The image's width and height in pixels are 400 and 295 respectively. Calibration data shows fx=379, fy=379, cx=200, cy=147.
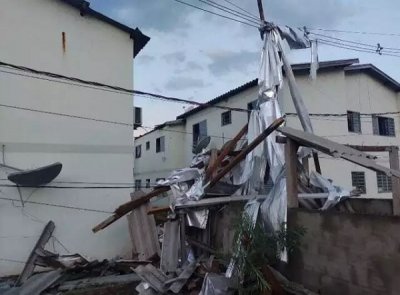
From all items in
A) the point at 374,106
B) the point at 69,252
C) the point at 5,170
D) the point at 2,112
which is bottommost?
the point at 69,252

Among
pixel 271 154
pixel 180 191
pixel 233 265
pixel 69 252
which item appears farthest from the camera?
pixel 69 252

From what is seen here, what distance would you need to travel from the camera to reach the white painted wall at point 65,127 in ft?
30.1

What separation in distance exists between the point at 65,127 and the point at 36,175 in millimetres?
1729

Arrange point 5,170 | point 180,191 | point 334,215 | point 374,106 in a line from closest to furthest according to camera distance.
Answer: point 334,215, point 180,191, point 5,170, point 374,106

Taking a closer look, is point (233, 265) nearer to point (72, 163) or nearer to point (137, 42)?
point (72, 163)

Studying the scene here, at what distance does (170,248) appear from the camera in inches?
312

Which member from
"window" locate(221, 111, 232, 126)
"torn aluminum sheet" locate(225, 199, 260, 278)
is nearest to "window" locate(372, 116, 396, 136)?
"window" locate(221, 111, 232, 126)

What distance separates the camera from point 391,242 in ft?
14.0

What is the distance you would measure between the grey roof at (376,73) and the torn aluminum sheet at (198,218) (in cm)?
1155

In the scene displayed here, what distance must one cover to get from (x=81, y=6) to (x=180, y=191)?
593 cm

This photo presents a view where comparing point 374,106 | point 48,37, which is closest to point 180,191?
point 48,37

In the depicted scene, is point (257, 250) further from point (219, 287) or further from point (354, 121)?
point (354, 121)

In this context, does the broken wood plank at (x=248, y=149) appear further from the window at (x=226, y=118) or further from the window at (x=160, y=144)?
the window at (x=160, y=144)

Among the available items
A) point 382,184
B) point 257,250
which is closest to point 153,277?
point 257,250
